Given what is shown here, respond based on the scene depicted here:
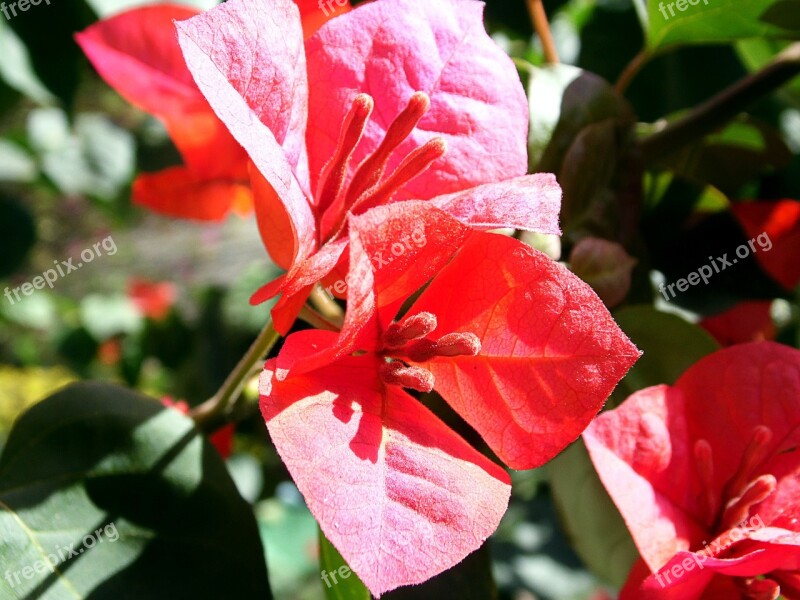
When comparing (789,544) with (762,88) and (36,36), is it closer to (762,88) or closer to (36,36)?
(762,88)

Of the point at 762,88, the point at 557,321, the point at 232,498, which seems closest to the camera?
the point at 557,321

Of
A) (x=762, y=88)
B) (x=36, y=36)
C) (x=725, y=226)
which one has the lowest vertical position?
(x=725, y=226)

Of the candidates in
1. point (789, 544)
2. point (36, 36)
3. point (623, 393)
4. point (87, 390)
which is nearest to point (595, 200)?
point (623, 393)

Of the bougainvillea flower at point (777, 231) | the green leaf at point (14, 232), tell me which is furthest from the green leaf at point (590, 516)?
the green leaf at point (14, 232)

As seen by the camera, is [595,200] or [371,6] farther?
[595,200]

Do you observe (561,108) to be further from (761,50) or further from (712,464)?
(761,50)

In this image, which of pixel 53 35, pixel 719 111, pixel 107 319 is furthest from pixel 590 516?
pixel 107 319

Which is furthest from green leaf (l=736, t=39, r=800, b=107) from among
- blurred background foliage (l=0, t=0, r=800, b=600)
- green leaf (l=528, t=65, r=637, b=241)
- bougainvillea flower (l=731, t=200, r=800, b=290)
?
green leaf (l=528, t=65, r=637, b=241)

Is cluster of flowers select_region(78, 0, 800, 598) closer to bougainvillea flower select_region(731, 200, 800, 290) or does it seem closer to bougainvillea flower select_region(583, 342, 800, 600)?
bougainvillea flower select_region(583, 342, 800, 600)
